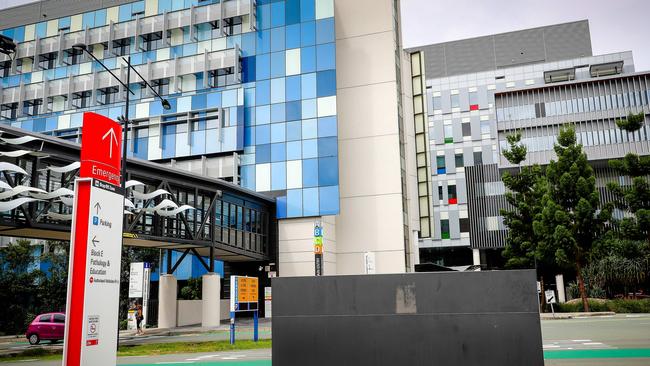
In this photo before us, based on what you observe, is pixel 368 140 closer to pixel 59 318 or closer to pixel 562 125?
pixel 59 318

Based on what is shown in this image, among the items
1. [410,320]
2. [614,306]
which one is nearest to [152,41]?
[614,306]

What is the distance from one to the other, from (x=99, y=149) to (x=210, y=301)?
28377 millimetres

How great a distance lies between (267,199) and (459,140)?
151ft

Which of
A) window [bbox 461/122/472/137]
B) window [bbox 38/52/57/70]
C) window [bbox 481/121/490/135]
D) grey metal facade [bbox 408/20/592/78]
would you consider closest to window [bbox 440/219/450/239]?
window [bbox 461/122/472/137]

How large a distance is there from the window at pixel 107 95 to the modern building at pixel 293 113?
1.46ft

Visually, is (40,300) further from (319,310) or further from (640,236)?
(640,236)

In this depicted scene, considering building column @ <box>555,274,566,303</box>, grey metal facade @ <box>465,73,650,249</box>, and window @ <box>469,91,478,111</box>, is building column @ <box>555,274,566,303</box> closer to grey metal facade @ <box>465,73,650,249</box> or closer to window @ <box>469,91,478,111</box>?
grey metal facade @ <box>465,73,650,249</box>

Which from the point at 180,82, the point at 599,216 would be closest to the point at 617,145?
the point at 599,216

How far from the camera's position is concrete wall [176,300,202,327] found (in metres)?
39.0

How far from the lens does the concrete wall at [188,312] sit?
39000 millimetres

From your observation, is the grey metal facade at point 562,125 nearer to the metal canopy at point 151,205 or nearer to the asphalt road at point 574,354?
the metal canopy at point 151,205

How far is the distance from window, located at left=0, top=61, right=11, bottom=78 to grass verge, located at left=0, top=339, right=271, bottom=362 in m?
43.2

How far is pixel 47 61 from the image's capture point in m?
56.6

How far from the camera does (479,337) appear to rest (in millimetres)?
8555
